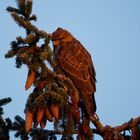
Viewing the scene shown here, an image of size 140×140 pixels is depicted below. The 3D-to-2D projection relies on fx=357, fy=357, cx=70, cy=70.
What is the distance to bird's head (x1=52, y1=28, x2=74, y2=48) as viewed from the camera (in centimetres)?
688

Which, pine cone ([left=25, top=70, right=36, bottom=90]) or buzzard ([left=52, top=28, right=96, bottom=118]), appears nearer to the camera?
pine cone ([left=25, top=70, right=36, bottom=90])

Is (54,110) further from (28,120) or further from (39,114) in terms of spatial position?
(28,120)

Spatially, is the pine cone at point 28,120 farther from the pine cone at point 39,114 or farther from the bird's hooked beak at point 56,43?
the bird's hooked beak at point 56,43

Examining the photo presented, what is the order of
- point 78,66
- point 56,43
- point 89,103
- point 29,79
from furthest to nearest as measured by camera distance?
point 56,43 < point 78,66 < point 89,103 < point 29,79

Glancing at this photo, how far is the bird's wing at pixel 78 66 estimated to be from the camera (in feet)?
19.4

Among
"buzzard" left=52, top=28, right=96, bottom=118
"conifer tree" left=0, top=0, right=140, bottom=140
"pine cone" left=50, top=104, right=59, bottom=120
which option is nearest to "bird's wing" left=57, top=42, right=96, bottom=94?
"buzzard" left=52, top=28, right=96, bottom=118

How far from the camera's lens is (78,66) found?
6.27m

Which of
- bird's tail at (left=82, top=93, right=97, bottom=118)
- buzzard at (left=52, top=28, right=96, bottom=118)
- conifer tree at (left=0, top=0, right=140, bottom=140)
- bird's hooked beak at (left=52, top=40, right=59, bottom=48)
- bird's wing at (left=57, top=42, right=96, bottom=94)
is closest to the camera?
conifer tree at (left=0, top=0, right=140, bottom=140)

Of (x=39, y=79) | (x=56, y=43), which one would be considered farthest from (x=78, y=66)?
(x=39, y=79)

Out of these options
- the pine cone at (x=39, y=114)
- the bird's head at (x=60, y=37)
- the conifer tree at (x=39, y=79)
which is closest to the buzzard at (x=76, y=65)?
the bird's head at (x=60, y=37)

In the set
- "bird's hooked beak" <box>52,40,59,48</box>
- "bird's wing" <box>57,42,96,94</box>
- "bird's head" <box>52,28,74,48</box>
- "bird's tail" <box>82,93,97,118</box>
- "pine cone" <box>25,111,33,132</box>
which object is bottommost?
"pine cone" <box>25,111,33,132</box>

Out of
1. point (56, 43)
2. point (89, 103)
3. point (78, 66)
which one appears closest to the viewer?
point (89, 103)

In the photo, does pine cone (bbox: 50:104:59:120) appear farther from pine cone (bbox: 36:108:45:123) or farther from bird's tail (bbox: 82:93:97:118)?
bird's tail (bbox: 82:93:97:118)

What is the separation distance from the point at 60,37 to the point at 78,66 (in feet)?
3.23
